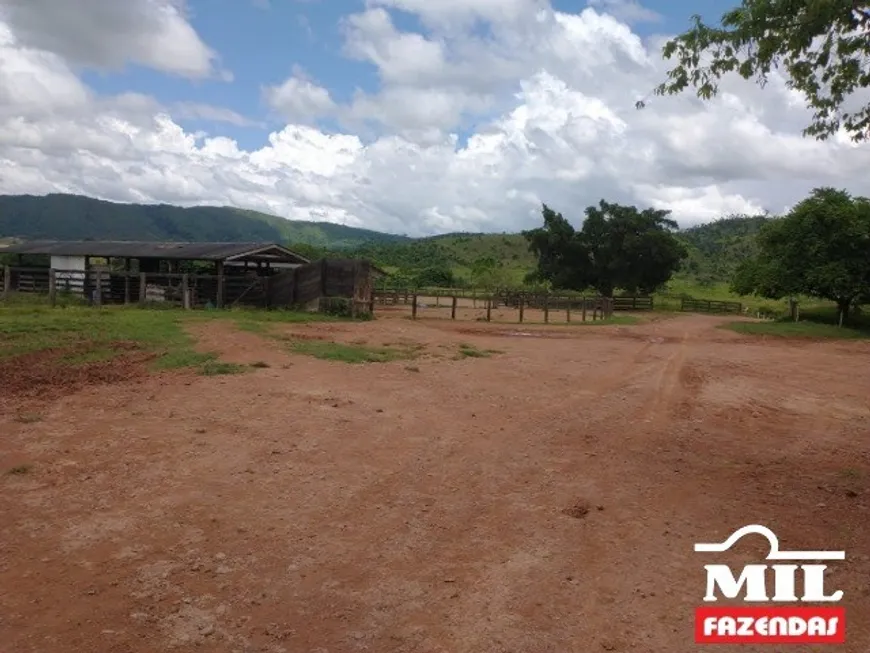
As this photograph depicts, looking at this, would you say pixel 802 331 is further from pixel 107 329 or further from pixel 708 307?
pixel 107 329

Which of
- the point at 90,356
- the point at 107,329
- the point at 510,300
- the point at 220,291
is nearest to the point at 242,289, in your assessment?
the point at 220,291

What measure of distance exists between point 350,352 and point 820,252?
986 inches

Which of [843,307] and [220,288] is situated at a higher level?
[843,307]

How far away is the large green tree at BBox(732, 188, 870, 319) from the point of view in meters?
29.3

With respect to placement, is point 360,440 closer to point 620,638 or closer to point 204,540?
point 204,540

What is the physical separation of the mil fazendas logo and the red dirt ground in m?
0.10

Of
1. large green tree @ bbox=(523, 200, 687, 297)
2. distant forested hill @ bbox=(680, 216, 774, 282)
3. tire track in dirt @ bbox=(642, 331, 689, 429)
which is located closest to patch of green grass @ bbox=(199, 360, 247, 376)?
tire track in dirt @ bbox=(642, 331, 689, 429)

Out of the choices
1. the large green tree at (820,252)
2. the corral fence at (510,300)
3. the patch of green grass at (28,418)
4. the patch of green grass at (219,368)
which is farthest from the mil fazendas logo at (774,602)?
the corral fence at (510,300)

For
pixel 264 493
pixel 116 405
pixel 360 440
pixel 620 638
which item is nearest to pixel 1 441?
pixel 116 405

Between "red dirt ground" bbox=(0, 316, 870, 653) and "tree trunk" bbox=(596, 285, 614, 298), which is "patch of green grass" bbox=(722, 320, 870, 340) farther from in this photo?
"tree trunk" bbox=(596, 285, 614, 298)

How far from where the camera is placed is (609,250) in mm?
51000

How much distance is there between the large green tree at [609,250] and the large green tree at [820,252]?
53.3 feet

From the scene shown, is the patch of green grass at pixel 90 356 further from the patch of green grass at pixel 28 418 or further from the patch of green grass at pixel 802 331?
the patch of green grass at pixel 802 331

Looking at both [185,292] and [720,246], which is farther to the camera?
[720,246]
